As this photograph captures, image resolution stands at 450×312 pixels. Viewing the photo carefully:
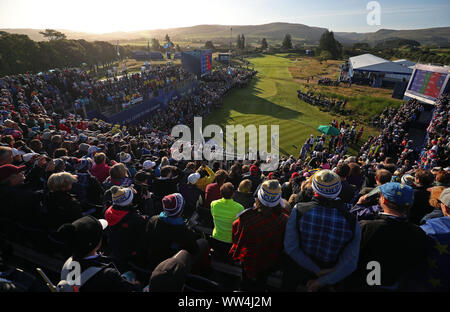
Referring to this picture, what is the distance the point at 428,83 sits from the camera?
24.7m

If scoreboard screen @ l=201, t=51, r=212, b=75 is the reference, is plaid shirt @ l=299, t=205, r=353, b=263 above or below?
below

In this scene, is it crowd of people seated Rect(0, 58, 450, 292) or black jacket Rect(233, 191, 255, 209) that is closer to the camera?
crowd of people seated Rect(0, 58, 450, 292)

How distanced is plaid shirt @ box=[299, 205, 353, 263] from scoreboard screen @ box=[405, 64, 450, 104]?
99.3 ft

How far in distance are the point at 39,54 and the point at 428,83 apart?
59.7 metres

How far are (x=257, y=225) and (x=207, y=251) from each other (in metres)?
0.96

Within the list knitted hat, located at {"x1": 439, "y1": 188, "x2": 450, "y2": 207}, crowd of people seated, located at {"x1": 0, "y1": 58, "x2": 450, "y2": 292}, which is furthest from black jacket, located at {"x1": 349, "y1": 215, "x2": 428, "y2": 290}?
knitted hat, located at {"x1": 439, "y1": 188, "x2": 450, "y2": 207}

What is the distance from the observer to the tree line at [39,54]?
34062mm

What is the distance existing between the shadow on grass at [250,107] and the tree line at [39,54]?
33999 mm

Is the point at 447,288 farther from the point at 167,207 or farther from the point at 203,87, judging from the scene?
the point at 203,87

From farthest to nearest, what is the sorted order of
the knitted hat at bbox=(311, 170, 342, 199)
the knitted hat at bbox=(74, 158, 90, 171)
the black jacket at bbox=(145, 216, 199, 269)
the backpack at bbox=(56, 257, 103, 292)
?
the knitted hat at bbox=(74, 158, 90, 171)
the black jacket at bbox=(145, 216, 199, 269)
the knitted hat at bbox=(311, 170, 342, 199)
the backpack at bbox=(56, 257, 103, 292)

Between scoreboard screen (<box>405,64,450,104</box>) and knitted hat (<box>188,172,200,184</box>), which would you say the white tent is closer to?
scoreboard screen (<box>405,64,450,104</box>)

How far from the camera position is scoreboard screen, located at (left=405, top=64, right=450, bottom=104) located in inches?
902

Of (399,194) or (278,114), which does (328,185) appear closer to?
(399,194)

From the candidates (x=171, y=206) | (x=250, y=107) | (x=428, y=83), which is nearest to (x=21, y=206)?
(x=171, y=206)
